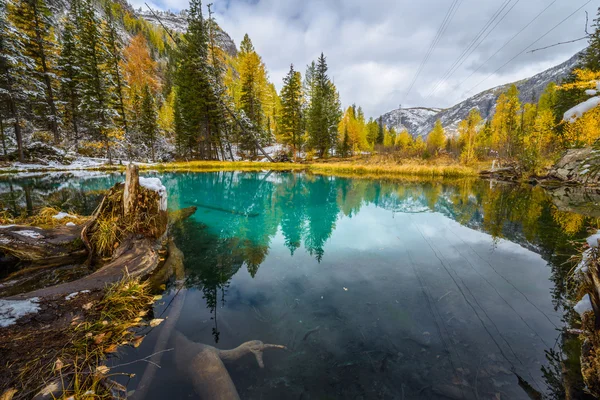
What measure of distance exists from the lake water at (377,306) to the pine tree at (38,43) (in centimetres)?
2054

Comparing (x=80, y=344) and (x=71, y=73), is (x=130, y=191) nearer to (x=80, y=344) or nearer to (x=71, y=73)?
(x=80, y=344)

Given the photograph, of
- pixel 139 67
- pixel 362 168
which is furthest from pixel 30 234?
pixel 139 67

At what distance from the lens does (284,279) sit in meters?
4.20

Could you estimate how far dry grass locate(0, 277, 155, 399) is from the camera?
1.71 meters

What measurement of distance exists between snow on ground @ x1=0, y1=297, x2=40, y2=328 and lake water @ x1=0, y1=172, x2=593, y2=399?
95 cm

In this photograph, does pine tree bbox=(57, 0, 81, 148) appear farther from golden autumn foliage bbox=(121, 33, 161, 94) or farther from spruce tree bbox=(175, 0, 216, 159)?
golden autumn foliage bbox=(121, 33, 161, 94)

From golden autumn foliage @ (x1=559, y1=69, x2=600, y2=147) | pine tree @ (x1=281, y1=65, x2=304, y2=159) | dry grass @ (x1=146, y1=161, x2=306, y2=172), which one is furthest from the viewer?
pine tree @ (x1=281, y1=65, x2=304, y2=159)

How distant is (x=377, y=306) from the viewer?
338 centimetres

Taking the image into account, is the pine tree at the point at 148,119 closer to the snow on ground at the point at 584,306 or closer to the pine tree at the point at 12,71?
the pine tree at the point at 12,71

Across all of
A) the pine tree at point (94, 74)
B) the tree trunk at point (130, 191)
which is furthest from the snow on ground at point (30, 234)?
the pine tree at point (94, 74)

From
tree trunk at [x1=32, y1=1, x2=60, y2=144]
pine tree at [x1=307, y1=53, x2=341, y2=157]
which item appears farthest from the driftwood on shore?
pine tree at [x1=307, y1=53, x2=341, y2=157]

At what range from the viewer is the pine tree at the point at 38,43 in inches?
765

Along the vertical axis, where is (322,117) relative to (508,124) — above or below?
above

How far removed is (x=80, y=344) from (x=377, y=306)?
333 centimetres
